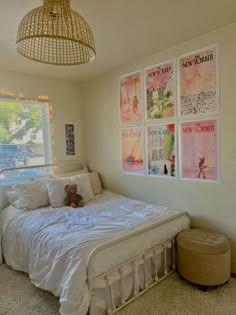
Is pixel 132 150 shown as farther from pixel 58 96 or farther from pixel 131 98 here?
pixel 58 96

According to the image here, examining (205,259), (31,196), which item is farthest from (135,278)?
(31,196)

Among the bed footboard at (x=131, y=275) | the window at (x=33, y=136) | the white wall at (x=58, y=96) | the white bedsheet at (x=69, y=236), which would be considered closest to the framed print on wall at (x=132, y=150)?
the white bedsheet at (x=69, y=236)

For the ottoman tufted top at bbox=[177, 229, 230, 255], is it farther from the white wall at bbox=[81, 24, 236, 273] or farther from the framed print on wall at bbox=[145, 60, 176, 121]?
the framed print on wall at bbox=[145, 60, 176, 121]

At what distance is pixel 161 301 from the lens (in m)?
1.93

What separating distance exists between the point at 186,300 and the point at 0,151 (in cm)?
265

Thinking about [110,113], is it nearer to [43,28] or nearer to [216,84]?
[216,84]

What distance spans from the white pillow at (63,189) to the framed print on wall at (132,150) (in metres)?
0.54

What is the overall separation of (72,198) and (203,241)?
5.08 ft

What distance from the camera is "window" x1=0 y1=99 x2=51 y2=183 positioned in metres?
3.07

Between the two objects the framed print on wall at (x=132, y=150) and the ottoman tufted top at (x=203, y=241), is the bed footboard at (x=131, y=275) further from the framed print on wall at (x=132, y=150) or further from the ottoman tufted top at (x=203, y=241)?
the framed print on wall at (x=132, y=150)

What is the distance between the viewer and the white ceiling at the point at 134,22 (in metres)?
1.74

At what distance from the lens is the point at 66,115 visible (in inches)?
143

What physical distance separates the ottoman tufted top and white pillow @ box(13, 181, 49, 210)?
5.40 feet

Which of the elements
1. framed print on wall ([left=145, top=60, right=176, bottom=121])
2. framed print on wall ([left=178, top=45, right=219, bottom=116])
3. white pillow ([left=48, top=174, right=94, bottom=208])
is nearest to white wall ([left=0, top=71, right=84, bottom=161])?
white pillow ([left=48, top=174, right=94, bottom=208])
